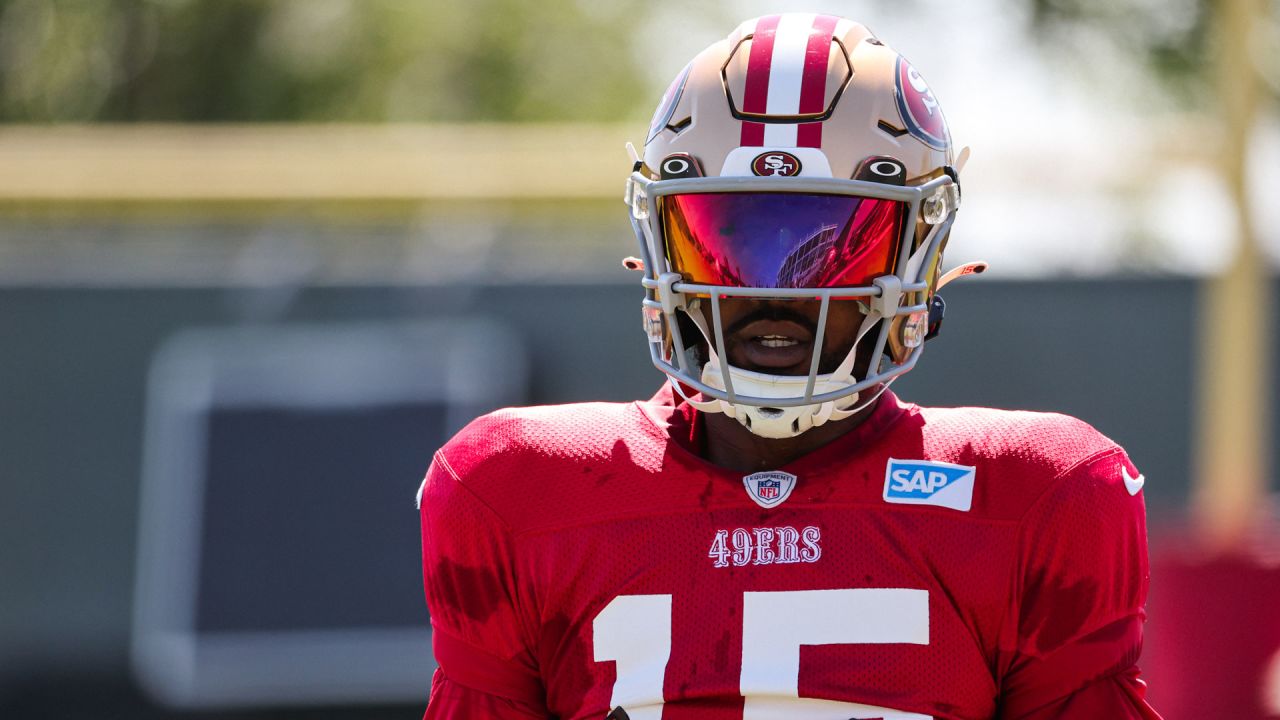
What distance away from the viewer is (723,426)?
5.42ft

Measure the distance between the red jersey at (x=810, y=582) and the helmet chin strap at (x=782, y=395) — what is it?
0.16ft

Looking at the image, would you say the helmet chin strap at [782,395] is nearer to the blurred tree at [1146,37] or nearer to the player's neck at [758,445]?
the player's neck at [758,445]

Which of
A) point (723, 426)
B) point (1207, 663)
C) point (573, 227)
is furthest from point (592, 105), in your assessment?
point (723, 426)

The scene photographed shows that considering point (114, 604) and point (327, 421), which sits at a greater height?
point (327, 421)

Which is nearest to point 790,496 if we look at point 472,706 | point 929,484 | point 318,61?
point 929,484

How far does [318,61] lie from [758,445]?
381 inches

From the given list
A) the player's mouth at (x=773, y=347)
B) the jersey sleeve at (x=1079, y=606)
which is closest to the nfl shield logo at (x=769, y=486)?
the player's mouth at (x=773, y=347)

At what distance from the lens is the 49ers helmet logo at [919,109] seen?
63.9 inches

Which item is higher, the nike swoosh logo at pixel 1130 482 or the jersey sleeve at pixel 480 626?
the nike swoosh logo at pixel 1130 482

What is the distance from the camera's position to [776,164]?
5.16 feet

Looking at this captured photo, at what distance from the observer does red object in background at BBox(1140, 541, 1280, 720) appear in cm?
255

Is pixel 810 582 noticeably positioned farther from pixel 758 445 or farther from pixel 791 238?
pixel 791 238

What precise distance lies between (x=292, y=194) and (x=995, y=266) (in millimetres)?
2323

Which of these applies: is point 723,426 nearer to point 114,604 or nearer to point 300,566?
point 300,566
